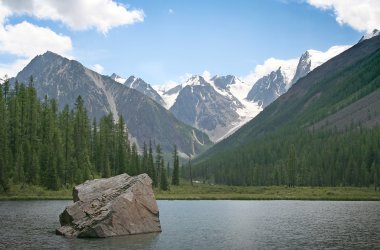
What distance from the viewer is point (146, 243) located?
165 ft

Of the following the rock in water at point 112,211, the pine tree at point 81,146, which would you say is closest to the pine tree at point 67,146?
the pine tree at point 81,146

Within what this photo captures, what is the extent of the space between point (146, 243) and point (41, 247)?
36.1 feet

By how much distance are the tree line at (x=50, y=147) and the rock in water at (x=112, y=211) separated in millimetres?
69212

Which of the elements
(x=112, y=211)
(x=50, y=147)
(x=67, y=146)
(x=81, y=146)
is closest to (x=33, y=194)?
(x=50, y=147)

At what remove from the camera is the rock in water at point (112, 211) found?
54.7 m

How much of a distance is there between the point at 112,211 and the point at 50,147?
93862mm

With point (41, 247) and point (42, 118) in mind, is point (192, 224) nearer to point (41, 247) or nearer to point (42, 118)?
point (41, 247)

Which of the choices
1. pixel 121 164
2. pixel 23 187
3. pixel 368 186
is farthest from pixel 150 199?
pixel 368 186

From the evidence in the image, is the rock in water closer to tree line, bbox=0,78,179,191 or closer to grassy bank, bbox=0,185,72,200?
grassy bank, bbox=0,185,72,200

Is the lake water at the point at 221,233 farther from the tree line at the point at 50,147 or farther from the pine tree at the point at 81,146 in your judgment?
the pine tree at the point at 81,146

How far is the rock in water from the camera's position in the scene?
2154 inches

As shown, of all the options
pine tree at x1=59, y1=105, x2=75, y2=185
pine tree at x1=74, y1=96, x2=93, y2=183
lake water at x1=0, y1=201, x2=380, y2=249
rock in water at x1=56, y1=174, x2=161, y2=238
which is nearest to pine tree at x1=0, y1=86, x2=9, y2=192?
pine tree at x1=59, y1=105, x2=75, y2=185

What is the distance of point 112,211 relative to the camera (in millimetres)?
54250

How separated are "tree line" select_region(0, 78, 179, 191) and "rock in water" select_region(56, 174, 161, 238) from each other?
69212mm
